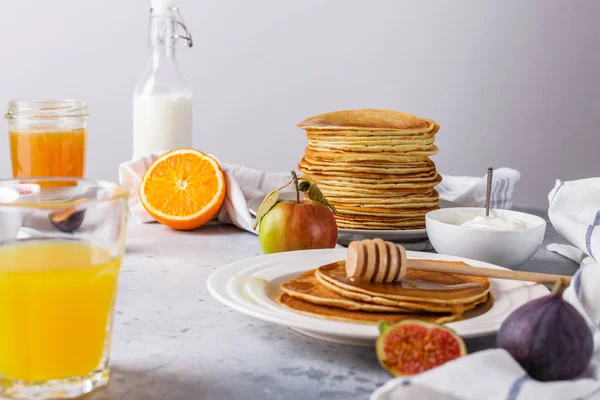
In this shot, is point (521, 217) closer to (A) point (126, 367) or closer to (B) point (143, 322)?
(B) point (143, 322)

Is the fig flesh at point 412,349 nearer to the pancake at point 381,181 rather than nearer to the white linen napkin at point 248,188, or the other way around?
the pancake at point 381,181

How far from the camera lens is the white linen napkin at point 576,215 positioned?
1643 millimetres

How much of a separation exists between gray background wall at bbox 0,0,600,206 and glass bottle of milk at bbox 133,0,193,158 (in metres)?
2.00

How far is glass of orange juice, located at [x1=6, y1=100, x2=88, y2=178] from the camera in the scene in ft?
5.69

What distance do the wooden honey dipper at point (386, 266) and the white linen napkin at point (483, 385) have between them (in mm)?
341

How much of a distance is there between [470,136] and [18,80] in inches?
108

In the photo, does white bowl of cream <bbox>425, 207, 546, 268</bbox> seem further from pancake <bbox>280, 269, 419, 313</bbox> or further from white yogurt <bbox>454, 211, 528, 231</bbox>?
pancake <bbox>280, 269, 419, 313</bbox>

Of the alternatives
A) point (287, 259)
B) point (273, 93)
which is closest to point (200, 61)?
point (273, 93)

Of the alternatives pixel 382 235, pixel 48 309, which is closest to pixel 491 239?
pixel 382 235

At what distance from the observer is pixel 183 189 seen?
6.59ft

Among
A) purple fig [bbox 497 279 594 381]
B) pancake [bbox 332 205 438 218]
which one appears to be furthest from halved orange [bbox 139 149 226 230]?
purple fig [bbox 497 279 594 381]

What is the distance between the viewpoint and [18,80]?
4270mm

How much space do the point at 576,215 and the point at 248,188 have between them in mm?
891

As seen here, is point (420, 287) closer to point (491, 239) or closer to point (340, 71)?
point (491, 239)
